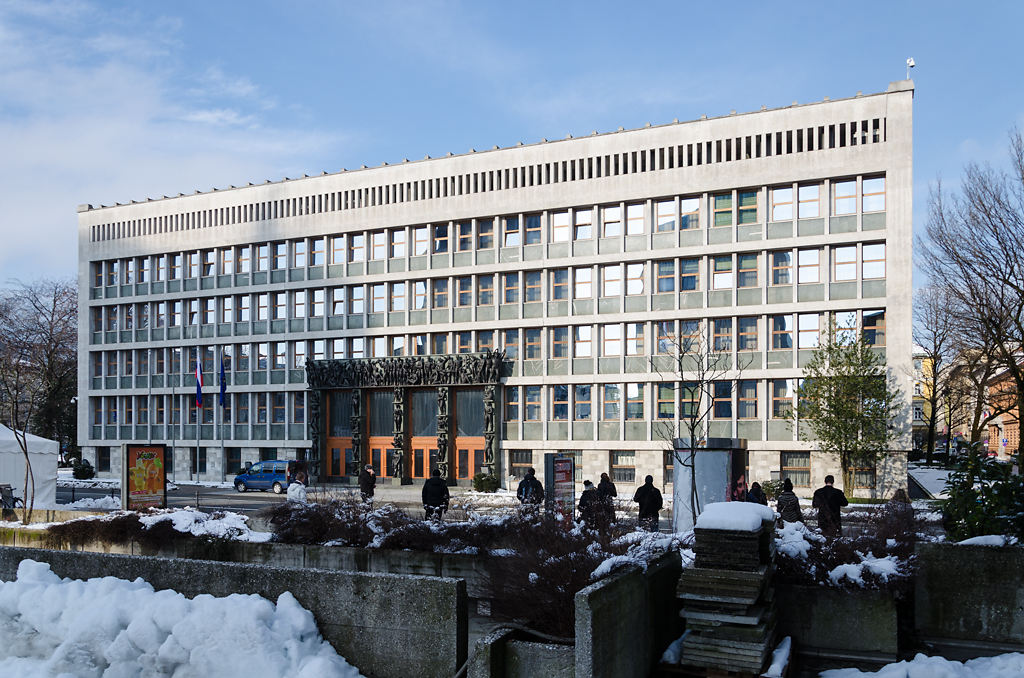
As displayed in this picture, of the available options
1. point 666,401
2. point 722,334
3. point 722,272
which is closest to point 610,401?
point 666,401

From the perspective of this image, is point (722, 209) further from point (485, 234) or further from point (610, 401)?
point (485, 234)

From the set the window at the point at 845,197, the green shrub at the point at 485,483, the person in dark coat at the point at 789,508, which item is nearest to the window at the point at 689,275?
the window at the point at 845,197

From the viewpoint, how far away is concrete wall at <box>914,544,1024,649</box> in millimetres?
9242

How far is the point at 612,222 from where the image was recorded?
4322 centimetres

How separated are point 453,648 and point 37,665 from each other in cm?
427

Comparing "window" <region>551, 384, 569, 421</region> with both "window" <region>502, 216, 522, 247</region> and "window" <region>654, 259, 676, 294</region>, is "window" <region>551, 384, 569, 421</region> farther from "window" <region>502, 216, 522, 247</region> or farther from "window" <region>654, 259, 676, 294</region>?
"window" <region>502, 216, 522, 247</region>

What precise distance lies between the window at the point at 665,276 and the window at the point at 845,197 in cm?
751

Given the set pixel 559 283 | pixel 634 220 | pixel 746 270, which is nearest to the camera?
pixel 746 270

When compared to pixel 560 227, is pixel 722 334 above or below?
below

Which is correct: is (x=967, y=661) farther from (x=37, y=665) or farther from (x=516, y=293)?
(x=516, y=293)

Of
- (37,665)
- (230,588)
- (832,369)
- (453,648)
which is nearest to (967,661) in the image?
(453,648)

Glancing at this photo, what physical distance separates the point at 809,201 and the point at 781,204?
1195 millimetres

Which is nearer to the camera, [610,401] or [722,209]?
[722,209]

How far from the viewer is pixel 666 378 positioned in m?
41.2
